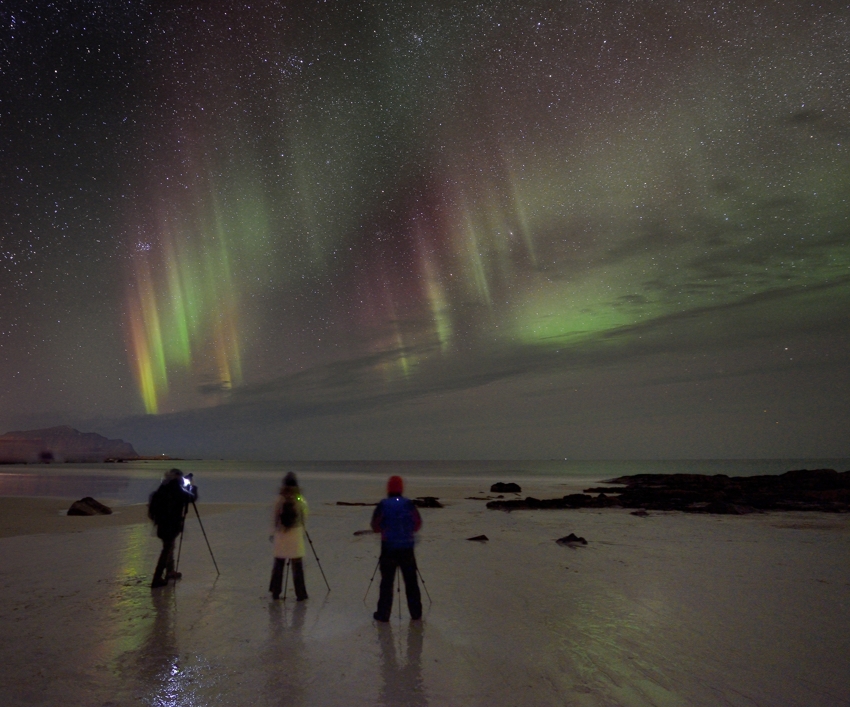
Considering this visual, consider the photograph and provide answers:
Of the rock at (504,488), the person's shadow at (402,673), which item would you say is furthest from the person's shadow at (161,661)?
the rock at (504,488)

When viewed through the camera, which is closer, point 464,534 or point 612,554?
point 612,554

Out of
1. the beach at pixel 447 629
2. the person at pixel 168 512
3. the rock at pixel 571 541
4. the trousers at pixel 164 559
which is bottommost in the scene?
the rock at pixel 571 541

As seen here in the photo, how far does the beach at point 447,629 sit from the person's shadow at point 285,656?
3 cm

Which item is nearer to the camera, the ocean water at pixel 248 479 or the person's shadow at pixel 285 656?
the person's shadow at pixel 285 656

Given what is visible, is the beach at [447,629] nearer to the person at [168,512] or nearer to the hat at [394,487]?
the person at [168,512]

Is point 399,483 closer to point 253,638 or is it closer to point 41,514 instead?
point 253,638

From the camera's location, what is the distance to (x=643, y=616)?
794cm

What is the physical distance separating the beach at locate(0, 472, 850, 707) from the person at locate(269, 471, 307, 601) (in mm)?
303

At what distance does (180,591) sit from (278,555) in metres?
2.25

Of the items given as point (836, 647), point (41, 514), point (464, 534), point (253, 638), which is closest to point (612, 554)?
point (464, 534)

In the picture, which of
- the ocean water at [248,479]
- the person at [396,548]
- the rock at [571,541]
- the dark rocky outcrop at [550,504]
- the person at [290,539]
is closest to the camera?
the person at [396,548]

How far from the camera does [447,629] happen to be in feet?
23.6

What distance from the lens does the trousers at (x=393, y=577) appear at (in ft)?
24.2

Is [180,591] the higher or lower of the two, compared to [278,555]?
lower
